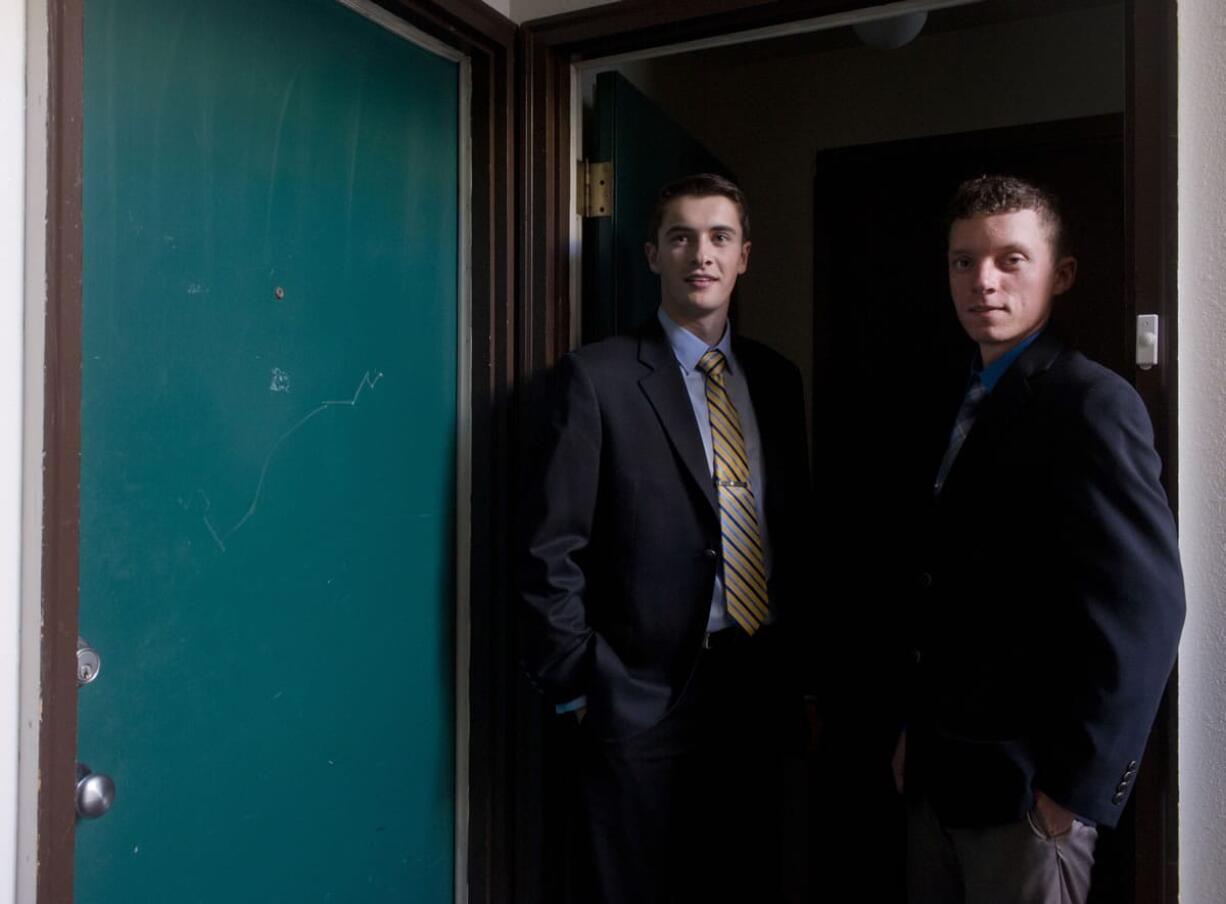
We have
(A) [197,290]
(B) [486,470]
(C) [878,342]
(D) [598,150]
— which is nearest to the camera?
(A) [197,290]

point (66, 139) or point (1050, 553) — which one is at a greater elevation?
point (66, 139)

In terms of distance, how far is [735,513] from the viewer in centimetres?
165

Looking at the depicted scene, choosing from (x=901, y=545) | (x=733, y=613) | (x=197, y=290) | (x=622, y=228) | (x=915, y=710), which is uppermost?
(x=622, y=228)

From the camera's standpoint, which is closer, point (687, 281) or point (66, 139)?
point (66, 139)

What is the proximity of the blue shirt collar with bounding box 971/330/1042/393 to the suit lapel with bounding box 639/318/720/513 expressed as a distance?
48 cm

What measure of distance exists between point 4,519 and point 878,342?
2.35m

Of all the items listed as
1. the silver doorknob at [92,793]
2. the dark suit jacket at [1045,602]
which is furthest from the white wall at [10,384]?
the dark suit jacket at [1045,602]

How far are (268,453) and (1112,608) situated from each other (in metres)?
1.18

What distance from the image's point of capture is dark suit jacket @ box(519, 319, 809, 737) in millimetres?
1510

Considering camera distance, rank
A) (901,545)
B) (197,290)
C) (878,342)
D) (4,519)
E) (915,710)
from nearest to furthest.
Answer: (4,519) < (197,290) < (915,710) < (901,545) < (878,342)

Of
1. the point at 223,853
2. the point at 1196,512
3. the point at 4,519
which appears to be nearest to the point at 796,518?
the point at 1196,512

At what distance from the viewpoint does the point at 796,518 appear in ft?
5.74

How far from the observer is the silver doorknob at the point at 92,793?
1.04 m

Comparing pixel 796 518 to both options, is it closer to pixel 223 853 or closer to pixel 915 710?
pixel 915 710
